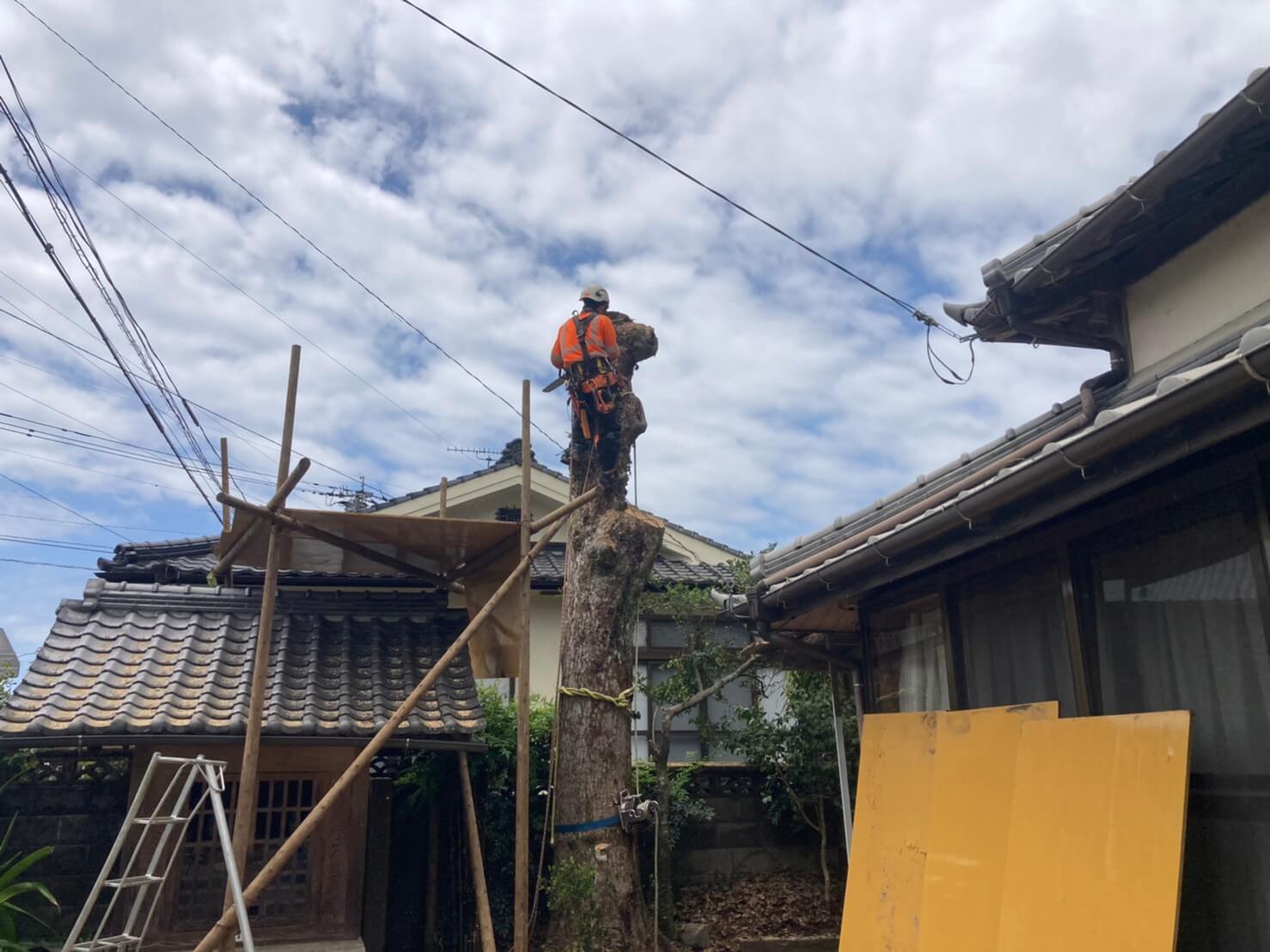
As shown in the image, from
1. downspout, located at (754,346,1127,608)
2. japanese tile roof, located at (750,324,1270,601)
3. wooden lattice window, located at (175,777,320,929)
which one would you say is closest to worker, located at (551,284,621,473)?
japanese tile roof, located at (750,324,1270,601)

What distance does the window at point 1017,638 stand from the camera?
4.53m

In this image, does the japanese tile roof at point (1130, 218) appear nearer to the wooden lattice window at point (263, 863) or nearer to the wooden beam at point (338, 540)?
the wooden beam at point (338, 540)

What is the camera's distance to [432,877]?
793cm

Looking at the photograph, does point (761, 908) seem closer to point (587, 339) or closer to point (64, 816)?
point (587, 339)

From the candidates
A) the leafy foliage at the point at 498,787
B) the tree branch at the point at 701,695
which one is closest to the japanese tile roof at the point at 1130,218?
the tree branch at the point at 701,695

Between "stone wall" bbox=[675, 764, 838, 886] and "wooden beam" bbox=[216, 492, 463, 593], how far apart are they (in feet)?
12.1

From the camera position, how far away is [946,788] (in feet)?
15.6

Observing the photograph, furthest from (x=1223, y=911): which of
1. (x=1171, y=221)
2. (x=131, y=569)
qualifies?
(x=131, y=569)

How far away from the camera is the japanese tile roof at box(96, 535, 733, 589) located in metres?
8.67

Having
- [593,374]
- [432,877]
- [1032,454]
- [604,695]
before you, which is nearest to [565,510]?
[593,374]

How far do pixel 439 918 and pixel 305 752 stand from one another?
2.10 metres

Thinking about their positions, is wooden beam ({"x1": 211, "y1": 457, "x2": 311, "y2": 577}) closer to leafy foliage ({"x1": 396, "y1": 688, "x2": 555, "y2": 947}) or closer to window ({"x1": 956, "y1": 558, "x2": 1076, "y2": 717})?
leafy foliage ({"x1": 396, "y1": 688, "x2": 555, "y2": 947})

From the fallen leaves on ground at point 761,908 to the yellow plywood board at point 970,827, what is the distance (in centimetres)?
437

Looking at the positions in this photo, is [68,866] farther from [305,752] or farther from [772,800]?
[772,800]
